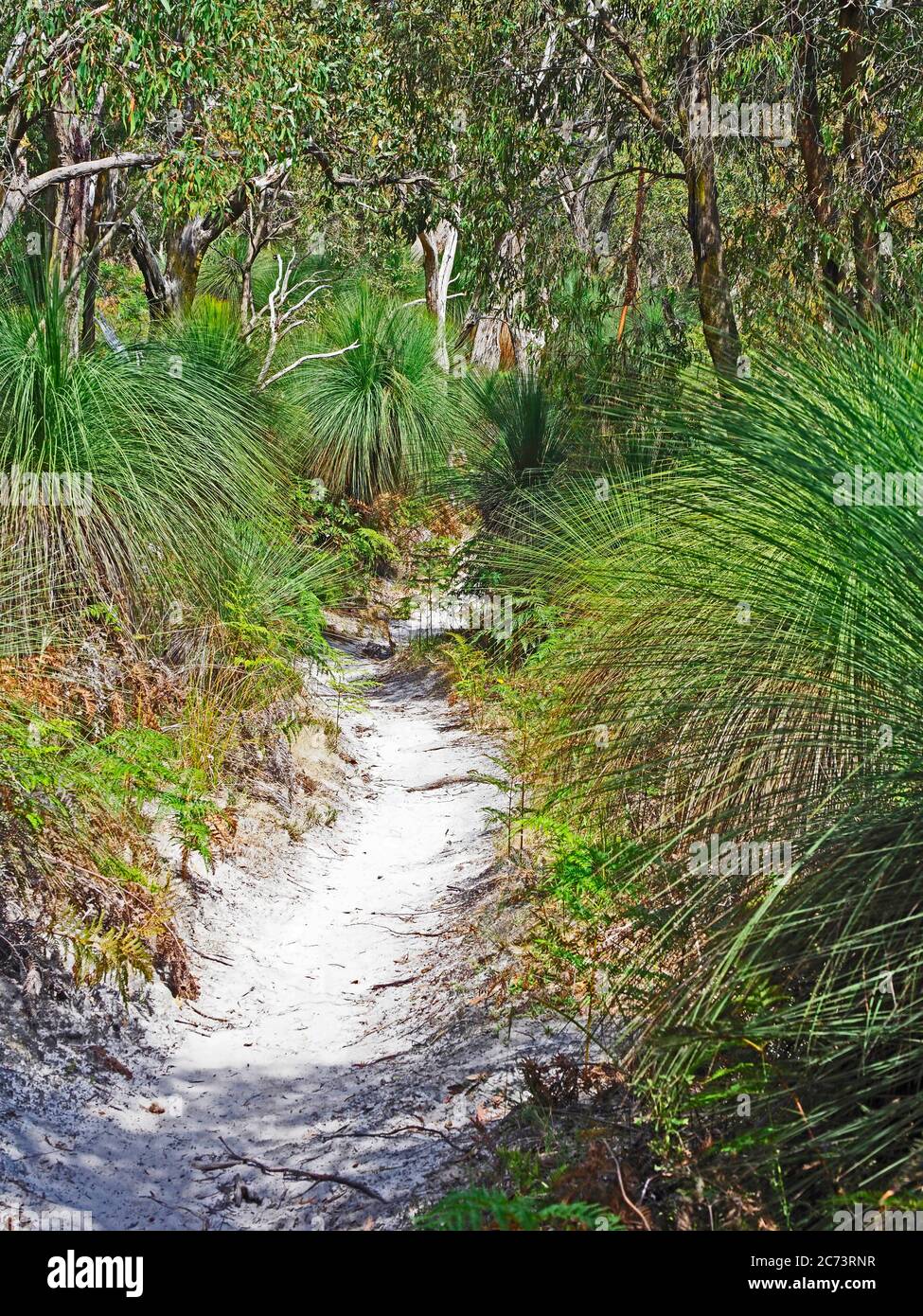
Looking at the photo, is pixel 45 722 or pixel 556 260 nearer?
pixel 45 722

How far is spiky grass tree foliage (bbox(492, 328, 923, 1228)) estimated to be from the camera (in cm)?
227

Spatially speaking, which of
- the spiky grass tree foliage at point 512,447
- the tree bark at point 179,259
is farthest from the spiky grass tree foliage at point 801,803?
the tree bark at point 179,259

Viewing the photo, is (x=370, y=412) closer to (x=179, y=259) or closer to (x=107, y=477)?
(x=179, y=259)

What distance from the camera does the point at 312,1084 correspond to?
12.5ft

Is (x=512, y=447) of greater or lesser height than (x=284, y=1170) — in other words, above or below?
above

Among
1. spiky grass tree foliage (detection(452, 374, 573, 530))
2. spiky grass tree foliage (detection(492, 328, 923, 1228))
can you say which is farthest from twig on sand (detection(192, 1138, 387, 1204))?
spiky grass tree foliage (detection(452, 374, 573, 530))

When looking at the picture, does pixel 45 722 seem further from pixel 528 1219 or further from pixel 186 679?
pixel 528 1219

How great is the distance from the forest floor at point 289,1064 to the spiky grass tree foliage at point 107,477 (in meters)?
1.33

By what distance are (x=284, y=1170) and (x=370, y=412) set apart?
30.0 feet

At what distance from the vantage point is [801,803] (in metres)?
2.55

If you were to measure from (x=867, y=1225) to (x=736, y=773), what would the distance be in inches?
39.4

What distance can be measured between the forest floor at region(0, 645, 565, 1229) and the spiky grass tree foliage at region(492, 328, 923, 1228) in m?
0.82

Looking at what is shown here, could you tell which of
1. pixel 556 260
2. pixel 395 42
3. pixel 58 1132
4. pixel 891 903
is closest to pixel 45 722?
pixel 58 1132

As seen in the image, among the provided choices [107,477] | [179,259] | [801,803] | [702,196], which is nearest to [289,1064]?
[801,803]
